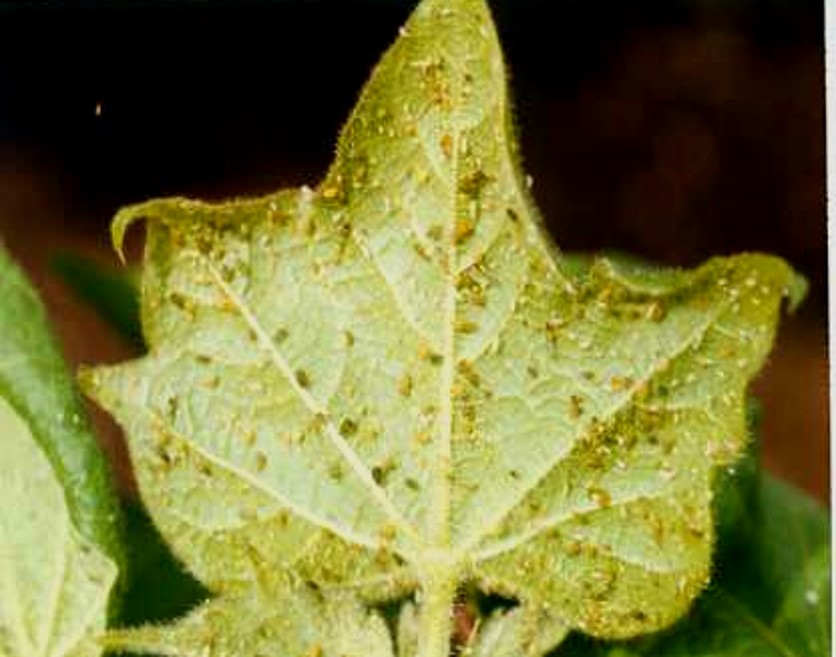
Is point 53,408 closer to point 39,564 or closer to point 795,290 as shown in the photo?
point 39,564

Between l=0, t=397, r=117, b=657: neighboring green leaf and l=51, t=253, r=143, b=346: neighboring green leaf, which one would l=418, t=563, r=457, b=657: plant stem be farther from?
l=51, t=253, r=143, b=346: neighboring green leaf

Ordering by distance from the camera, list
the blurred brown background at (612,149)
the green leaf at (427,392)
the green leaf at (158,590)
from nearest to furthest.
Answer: the green leaf at (427,392)
the green leaf at (158,590)
the blurred brown background at (612,149)

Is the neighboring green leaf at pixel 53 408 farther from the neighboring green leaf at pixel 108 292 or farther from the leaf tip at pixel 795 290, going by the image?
the leaf tip at pixel 795 290

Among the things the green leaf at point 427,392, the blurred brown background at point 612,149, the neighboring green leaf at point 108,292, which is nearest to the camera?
the green leaf at point 427,392

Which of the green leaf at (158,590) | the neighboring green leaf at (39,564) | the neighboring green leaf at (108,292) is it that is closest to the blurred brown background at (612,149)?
the neighboring green leaf at (108,292)

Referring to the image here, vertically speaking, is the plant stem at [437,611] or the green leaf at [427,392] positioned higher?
the green leaf at [427,392]

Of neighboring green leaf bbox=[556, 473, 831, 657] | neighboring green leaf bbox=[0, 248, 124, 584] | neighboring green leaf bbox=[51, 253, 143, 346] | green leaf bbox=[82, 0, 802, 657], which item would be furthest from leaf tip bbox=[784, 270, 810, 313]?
neighboring green leaf bbox=[51, 253, 143, 346]

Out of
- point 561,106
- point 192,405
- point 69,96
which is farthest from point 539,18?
point 192,405
